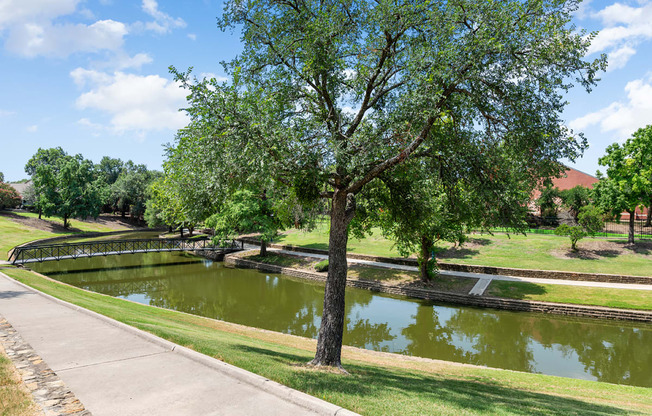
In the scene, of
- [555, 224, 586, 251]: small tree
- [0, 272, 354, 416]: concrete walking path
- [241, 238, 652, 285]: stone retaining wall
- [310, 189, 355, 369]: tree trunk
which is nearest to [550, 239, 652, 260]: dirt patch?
[555, 224, 586, 251]: small tree

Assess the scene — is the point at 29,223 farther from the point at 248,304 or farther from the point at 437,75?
the point at 437,75

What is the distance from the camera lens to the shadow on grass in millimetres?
5957

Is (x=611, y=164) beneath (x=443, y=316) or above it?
above

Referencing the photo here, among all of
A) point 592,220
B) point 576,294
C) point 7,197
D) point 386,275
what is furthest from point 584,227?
point 7,197

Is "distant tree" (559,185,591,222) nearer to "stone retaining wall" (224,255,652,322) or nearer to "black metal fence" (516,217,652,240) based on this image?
"black metal fence" (516,217,652,240)

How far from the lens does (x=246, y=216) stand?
106 ft

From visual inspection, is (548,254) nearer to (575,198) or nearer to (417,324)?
(417,324)

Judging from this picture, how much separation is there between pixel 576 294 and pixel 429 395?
18.4m

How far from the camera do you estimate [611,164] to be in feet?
102

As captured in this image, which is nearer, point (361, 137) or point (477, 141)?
point (361, 137)

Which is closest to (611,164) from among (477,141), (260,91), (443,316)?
(443,316)

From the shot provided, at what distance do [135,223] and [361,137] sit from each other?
247 feet

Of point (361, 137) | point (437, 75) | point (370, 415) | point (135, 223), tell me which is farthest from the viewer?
point (135, 223)

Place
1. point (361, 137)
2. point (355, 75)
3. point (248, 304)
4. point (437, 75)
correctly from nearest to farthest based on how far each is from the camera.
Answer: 1. point (437, 75)
2. point (361, 137)
3. point (355, 75)
4. point (248, 304)
